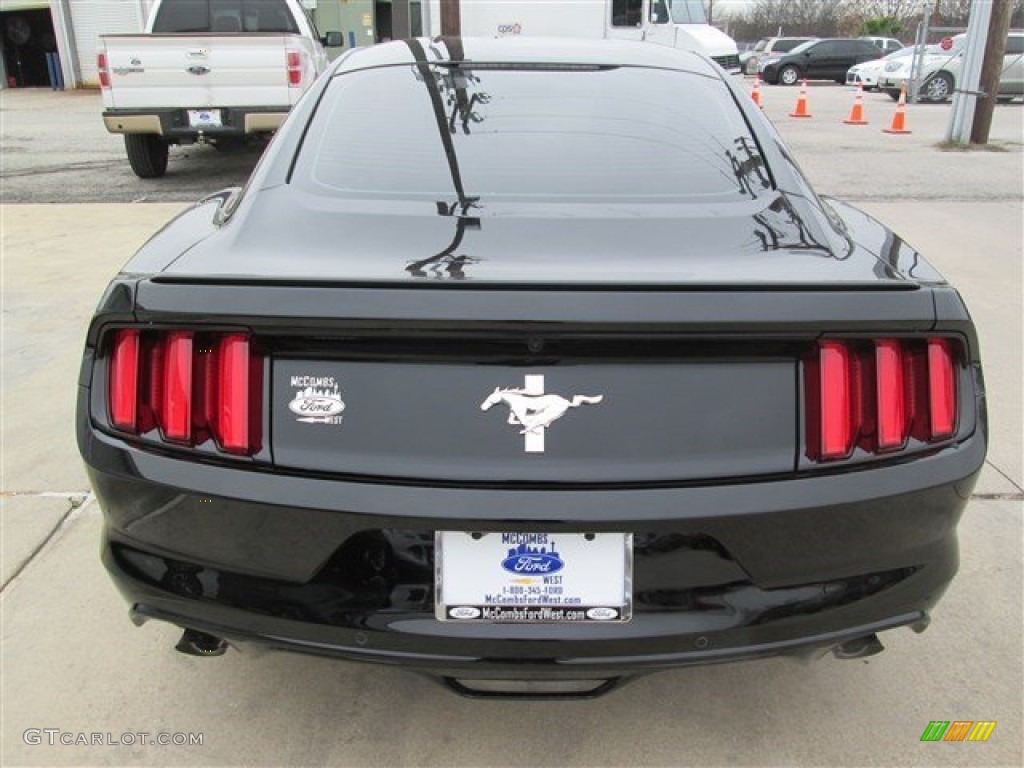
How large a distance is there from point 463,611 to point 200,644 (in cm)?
70

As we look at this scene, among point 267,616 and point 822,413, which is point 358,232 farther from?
point 822,413

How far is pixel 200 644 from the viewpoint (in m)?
2.04

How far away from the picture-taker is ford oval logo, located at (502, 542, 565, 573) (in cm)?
175

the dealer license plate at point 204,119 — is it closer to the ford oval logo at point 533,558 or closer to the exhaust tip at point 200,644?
the exhaust tip at point 200,644

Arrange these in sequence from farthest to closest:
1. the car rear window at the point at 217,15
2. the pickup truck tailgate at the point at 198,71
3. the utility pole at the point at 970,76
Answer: the utility pole at the point at 970,76, the car rear window at the point at 217,15, the pickup truck tailgate at the point at 198,71

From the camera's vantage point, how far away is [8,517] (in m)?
3.25

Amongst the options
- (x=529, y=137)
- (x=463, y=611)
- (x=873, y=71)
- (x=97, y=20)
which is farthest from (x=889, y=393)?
(x=97, y=20)

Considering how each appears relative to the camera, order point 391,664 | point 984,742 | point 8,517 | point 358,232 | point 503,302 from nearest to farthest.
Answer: point 503,302, point 391,664, point 358,232, point 984,742, point 8,517

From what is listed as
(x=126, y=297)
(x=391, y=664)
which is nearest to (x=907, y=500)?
(x=391, y=664)

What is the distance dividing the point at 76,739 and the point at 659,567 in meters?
1.59

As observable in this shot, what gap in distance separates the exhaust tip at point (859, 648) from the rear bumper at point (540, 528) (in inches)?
3.2

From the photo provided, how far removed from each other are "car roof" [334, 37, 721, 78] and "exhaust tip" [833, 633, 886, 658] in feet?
6.48

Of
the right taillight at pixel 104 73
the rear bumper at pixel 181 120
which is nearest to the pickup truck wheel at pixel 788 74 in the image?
the rear bumper at pixel 181 120

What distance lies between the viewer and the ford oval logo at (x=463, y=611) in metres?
1.78
